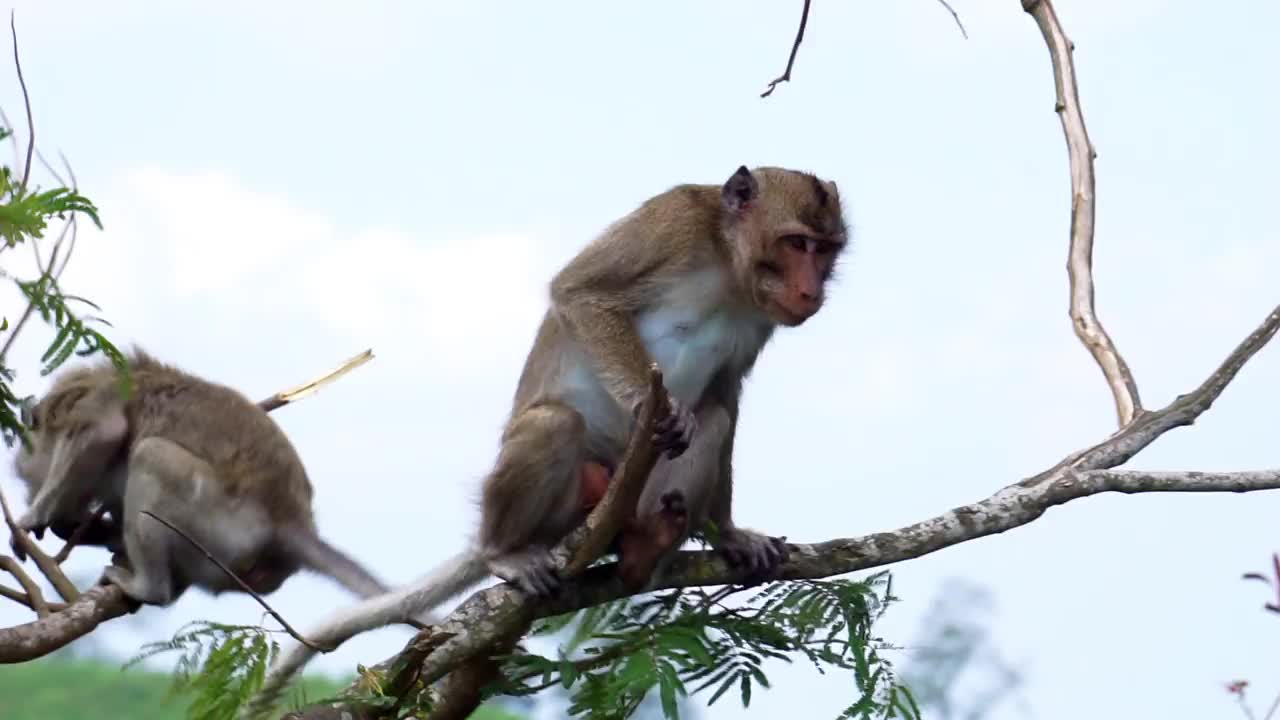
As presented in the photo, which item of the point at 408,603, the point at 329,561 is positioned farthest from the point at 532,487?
the point at 329,561

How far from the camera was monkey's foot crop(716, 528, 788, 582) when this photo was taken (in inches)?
215

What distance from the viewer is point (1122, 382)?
6.15 metres

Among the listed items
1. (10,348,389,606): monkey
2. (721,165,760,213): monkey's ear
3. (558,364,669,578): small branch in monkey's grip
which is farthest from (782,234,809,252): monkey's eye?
(10,348,389,606): monkey

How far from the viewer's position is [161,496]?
25.6 feet

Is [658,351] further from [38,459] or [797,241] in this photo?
[38,459]

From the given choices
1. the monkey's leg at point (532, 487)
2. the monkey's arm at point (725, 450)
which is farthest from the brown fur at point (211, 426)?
the monkey's arm at point (725, 450)

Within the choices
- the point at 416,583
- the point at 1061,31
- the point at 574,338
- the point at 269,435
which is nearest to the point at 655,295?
the point at 574,338

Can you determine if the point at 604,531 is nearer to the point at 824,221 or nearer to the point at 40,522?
the point at 824,221

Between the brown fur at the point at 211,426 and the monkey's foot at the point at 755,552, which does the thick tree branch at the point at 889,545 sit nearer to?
the monkey's foot at the point at 755,552

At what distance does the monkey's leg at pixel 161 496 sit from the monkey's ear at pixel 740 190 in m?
3.11

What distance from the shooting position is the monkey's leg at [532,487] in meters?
5.47

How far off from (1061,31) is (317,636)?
155 inches

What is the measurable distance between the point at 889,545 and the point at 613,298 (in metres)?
1.45

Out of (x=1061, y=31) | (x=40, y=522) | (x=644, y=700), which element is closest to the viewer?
(x=644, y=700)
